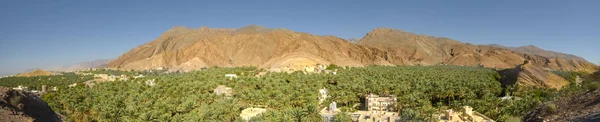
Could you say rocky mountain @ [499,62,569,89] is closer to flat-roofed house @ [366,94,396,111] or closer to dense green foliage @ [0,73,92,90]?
flat-roofed house @ [366,94,396,111]

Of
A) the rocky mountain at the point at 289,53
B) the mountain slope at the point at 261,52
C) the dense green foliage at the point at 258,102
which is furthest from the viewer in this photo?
the rocky mountain at the point at 289,53

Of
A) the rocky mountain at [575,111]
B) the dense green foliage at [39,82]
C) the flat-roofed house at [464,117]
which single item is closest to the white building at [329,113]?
the flat-roofed house at [464,117]

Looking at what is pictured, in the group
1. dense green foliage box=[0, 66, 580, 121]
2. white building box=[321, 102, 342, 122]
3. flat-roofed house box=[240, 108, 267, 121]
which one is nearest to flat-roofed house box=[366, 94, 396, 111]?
dense green foliage box=[0, 66, 580, 121]

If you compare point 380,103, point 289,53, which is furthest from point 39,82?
point 380,103

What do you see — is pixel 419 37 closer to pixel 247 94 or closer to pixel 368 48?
pixel 368 48

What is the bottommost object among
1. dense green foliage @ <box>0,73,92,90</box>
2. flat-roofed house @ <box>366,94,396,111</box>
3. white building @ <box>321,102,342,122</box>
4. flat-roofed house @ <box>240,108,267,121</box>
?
flat-roofed house @ <box>240,108,267,121</box>

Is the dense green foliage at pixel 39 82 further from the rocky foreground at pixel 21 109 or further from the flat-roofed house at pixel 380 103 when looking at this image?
the rocky foreground at pixel 21 109

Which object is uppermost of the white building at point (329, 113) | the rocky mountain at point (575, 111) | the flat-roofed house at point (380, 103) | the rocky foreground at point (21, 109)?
the rocky foreground at point (21, 109)

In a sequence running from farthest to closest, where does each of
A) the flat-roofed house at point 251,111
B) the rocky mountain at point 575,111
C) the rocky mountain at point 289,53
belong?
the rocky mountain at point 289,53 → the flat-roofed house at point 251,111 → the rocky mountain at point 575,111
